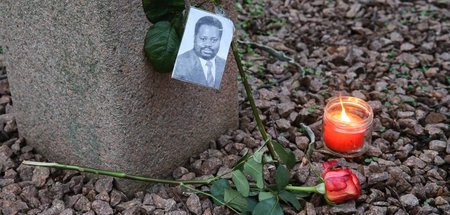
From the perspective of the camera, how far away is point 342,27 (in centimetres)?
222

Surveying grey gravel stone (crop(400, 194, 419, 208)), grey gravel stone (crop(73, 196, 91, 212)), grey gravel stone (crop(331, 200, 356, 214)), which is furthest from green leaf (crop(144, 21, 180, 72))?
grey gravel stone (crop(400, 194, 419, 208))

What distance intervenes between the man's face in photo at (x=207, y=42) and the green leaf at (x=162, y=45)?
43 millimetres

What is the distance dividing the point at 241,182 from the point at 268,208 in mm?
77

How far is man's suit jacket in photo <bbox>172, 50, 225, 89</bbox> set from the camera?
4.06ft

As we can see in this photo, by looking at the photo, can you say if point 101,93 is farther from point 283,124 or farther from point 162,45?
point 283,124

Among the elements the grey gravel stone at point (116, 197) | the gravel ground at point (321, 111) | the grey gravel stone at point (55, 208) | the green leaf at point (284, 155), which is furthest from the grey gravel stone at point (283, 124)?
the grey gravel stone at point (55, 208)

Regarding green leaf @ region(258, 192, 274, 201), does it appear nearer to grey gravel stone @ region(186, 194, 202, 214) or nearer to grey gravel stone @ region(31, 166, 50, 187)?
grey gravel stone @ region(186, 194, 202, 214)

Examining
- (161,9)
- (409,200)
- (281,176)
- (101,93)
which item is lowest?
(409,200)

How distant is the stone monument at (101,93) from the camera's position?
1.22 metres

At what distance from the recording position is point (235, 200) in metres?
1.31

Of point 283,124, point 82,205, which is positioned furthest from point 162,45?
point 283,124

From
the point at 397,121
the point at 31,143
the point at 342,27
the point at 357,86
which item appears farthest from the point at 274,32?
the point at 31,143

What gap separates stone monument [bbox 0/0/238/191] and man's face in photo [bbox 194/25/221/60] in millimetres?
108

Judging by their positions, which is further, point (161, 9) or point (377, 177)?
point (377, 177)
